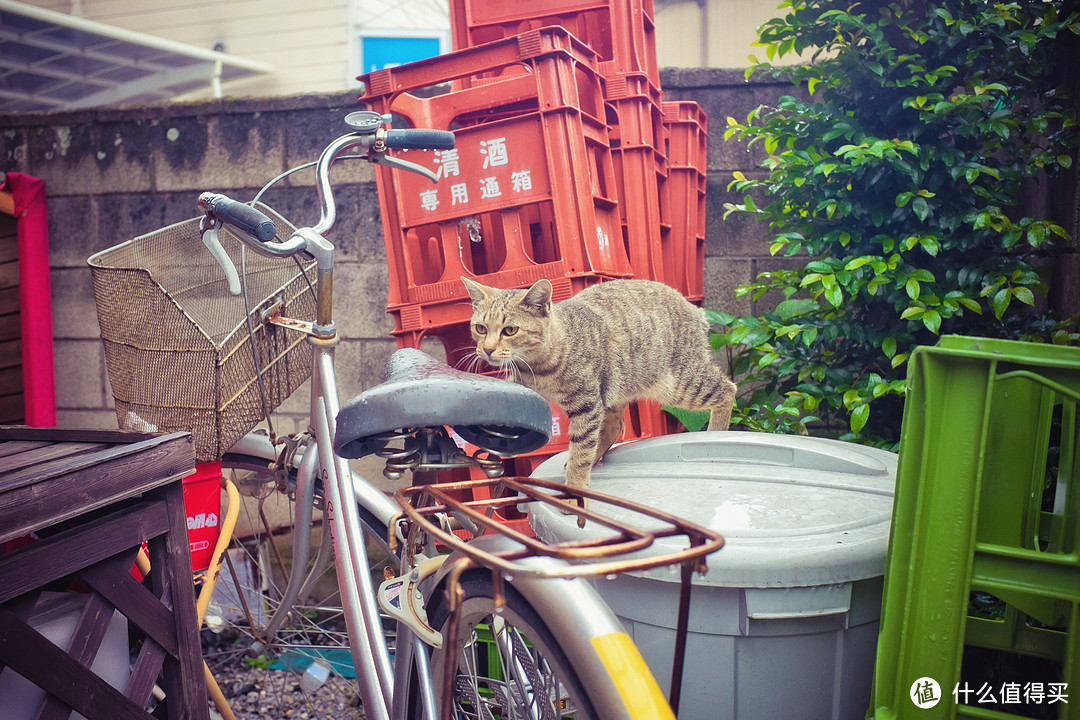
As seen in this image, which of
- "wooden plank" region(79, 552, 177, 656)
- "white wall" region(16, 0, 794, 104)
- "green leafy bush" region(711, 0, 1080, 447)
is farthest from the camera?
"white wall" region(16, 0, 794, 104)

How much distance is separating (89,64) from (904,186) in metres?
6.07

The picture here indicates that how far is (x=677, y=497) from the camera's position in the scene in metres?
1.28

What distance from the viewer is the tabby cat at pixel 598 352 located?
6.09ft

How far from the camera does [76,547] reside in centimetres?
107

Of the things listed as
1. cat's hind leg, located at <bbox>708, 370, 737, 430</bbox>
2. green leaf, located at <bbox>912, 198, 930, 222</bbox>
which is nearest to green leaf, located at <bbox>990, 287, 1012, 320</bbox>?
green leaf, located at <bbox>912, 198, 930, 222</bbox>

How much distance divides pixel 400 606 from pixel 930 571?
80 cm

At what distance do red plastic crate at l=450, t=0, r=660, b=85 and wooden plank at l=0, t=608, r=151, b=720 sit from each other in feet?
7.46

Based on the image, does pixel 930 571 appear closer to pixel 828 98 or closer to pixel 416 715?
pixel 416 715

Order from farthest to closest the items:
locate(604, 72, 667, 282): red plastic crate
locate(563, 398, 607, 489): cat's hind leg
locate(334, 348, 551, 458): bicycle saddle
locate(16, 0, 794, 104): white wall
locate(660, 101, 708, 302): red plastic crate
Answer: locate(16, 0, 794, 104): white wall
locate(660, 101, 708, 302): red plastic crate
locate(604, 72, 667, 282): red plastic crate
locate(563, 398, 607, 489): cat's hind leg
locate(334, 348, 551, 458): bicycle saddle

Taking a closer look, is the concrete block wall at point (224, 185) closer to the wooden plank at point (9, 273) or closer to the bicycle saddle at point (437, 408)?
the wooden plank at point (9, 273)

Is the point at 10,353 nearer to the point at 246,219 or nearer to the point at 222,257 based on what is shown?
the point at 222,257

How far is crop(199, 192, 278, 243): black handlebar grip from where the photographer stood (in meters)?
1.19

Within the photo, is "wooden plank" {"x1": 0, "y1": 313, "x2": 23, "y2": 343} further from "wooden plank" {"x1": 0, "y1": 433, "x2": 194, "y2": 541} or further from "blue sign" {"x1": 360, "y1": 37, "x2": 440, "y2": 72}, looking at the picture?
"blue sign" {"x1": 360, "y1": 37, "x2": 440, "y2": 72}

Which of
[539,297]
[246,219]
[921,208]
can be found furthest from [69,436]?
[921,208]
